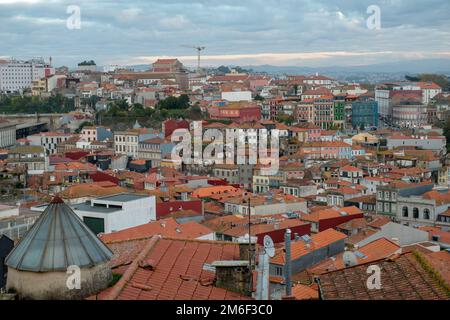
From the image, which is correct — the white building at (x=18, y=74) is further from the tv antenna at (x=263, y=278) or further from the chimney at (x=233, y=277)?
the chimney at (x=233, y=277)

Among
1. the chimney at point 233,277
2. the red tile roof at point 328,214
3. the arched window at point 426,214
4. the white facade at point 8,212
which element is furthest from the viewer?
the arched window at point 426,214

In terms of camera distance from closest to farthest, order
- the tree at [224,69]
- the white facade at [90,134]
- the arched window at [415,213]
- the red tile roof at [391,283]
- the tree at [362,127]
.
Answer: the red tile roof at [391,283], the arched window at [415,213], the white facade at [90,134], the tree at [362,127], the tree at [224,69]

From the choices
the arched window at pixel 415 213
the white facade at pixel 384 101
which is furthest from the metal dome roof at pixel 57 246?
the white facade at pixel 384 101

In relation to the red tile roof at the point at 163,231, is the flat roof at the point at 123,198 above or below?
above

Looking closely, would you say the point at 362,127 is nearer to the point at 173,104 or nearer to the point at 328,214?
the point at 173,104
